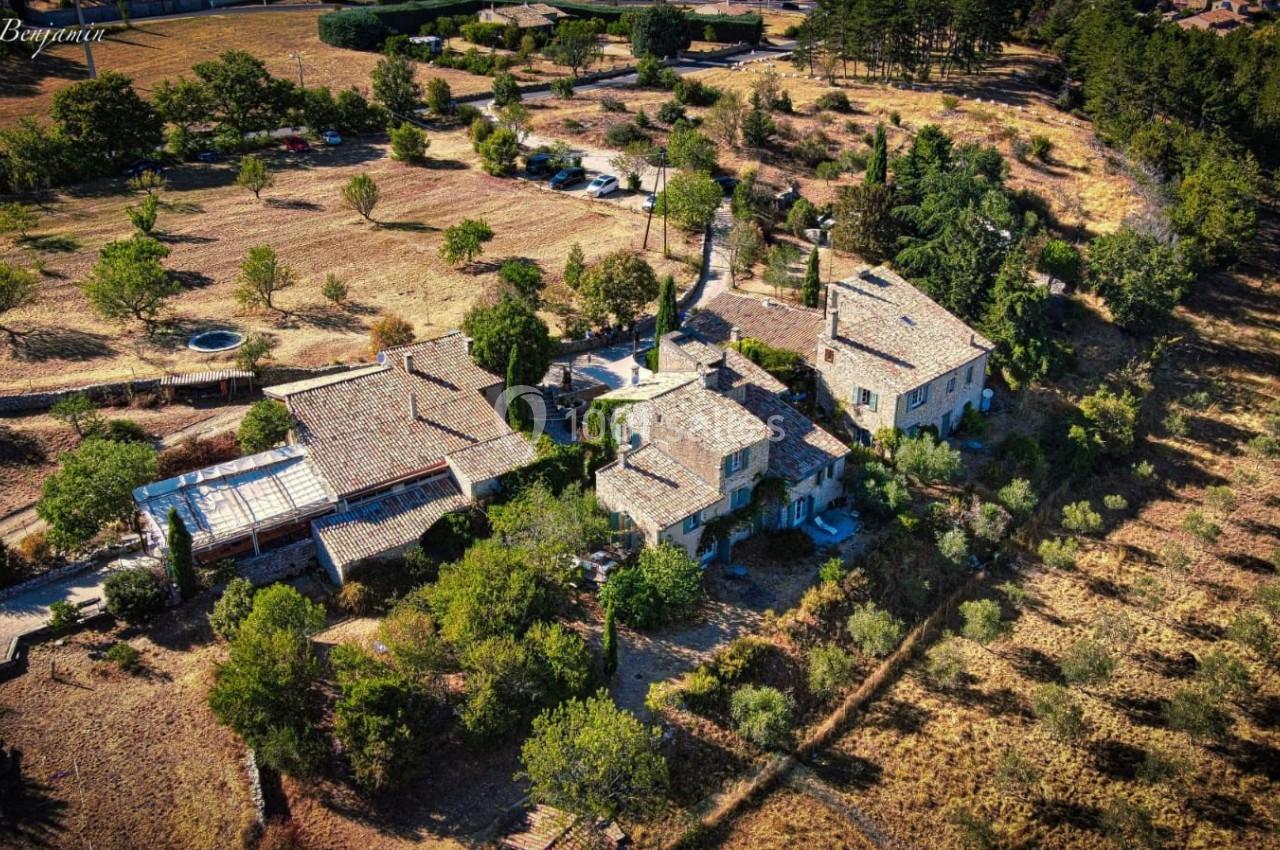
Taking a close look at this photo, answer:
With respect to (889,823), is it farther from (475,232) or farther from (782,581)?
(475,232)

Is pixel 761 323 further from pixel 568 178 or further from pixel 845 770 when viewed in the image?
pixel 568 178

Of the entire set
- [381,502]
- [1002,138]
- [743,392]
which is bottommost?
[381,502]

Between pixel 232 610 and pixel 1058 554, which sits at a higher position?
pixel 232 610

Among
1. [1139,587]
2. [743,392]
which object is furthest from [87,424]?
[1139,587]

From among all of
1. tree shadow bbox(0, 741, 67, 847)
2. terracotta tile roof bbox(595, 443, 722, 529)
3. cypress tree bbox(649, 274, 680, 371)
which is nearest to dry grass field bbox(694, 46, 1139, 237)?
cypress tree bbox(649, 274, 680, 371)

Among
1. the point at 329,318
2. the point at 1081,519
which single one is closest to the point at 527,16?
the point at 329,318

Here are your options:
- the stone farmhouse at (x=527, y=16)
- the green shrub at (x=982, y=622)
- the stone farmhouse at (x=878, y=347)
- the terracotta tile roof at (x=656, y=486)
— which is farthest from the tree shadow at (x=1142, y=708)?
the stone farmhouse at (x=527, y=16)

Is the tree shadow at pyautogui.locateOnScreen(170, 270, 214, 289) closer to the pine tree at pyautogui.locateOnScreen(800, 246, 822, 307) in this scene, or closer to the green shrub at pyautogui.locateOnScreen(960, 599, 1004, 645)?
the pine tree at pyautogui.locateOnScreen(800, 246, 822, 307)
